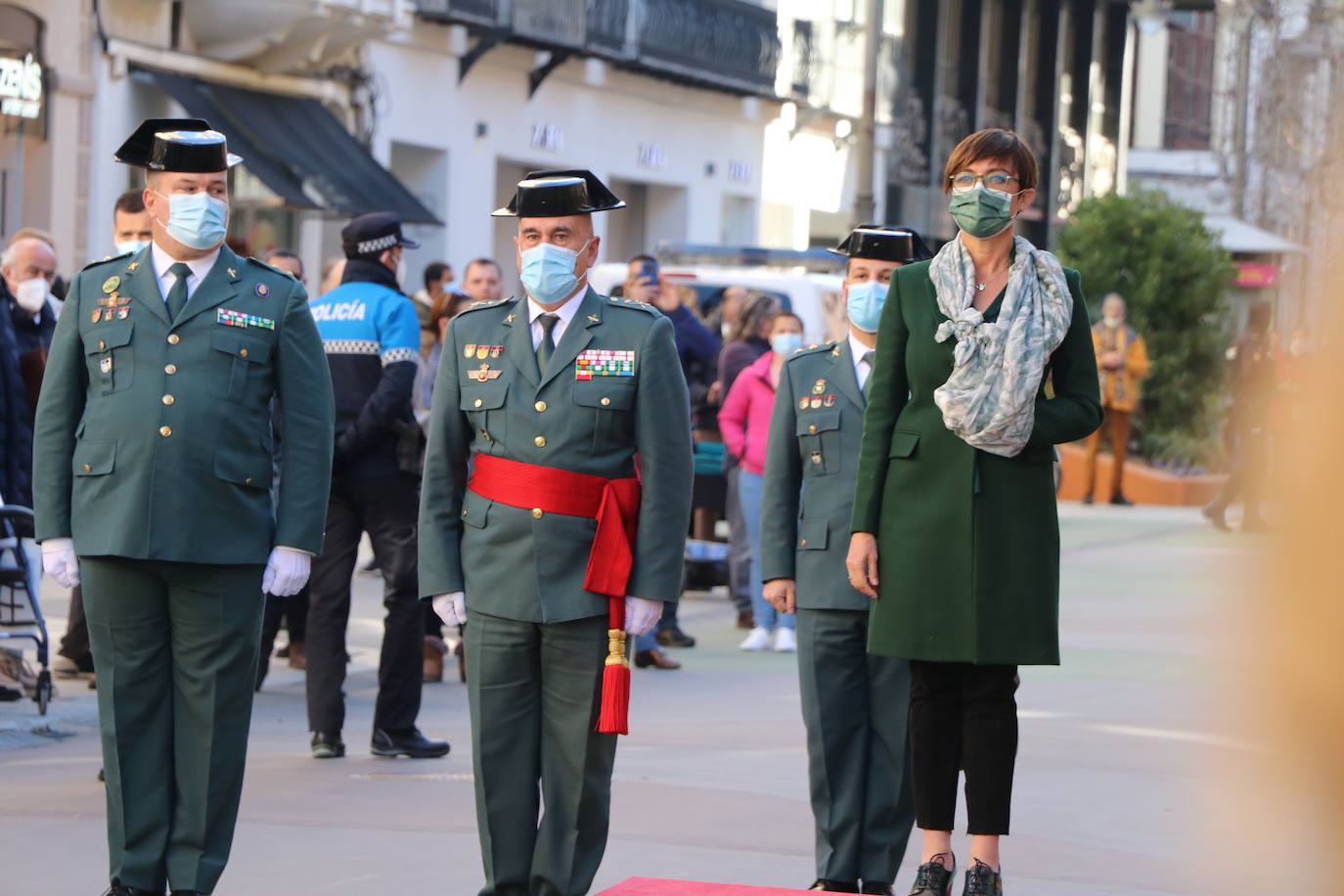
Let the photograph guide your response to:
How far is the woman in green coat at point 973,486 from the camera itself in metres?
4.86

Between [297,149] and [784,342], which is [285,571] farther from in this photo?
[297,149]

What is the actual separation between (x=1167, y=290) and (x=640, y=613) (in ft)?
74.7

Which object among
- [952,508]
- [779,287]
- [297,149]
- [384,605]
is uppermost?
[297,149]

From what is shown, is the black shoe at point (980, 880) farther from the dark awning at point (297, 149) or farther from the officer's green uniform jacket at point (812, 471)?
the dark awning at point (297, 149)

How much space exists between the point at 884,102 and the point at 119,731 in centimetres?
3337

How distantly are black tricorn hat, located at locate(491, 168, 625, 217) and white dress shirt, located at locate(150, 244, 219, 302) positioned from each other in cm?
76

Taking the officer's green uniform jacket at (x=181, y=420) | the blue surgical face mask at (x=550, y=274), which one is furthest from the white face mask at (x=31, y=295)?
the blue surgical face mask at (x=550, y=274)

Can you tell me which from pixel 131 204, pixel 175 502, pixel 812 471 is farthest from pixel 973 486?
pixel 131 204

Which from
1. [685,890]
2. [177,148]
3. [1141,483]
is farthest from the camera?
[1141,483]

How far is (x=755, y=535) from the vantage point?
11906 millimetres

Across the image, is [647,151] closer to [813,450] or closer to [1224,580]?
[813,450]

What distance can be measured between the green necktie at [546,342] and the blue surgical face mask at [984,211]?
1014mm

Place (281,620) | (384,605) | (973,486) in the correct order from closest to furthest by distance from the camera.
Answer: (973,486) → (384,605) → (281,620)

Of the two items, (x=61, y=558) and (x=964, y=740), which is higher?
(x=61, y=558)
